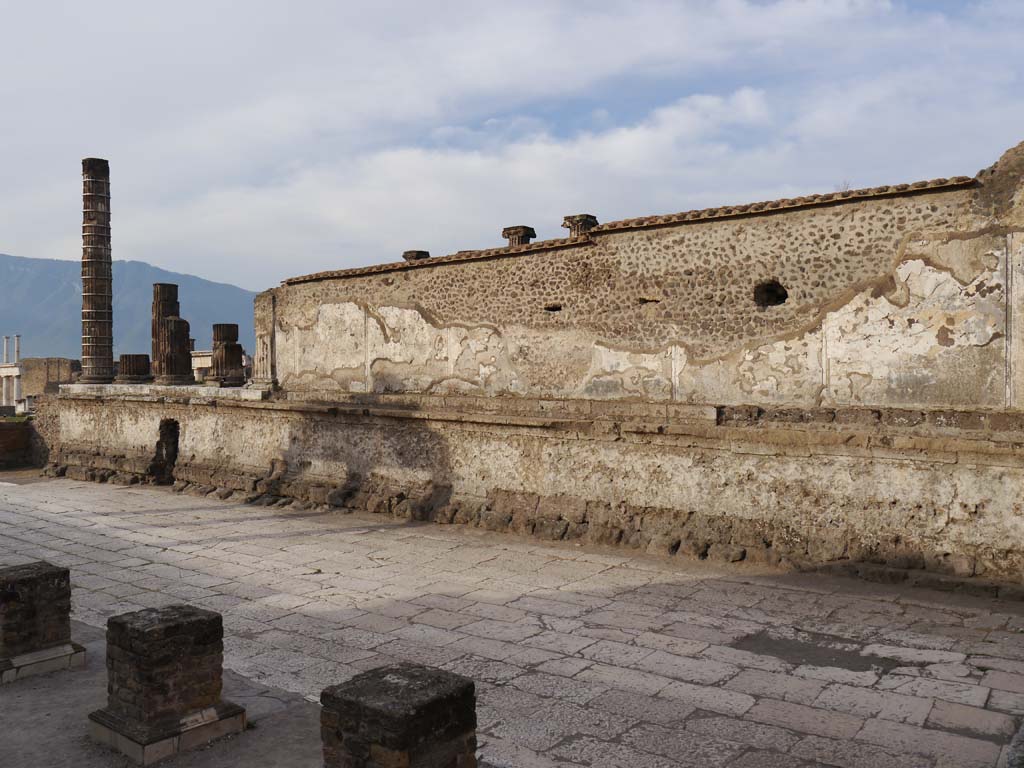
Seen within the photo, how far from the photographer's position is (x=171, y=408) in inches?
516

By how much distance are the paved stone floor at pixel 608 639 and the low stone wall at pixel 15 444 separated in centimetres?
839

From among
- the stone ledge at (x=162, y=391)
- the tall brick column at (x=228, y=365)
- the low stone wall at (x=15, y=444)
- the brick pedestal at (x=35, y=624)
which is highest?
the tall brick column at (x=228, y=365)

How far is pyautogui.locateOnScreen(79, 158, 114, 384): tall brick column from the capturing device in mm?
16453

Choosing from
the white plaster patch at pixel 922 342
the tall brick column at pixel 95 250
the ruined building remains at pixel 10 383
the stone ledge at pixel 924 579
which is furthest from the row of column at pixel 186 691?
the ruined building remains at pixel 10 383

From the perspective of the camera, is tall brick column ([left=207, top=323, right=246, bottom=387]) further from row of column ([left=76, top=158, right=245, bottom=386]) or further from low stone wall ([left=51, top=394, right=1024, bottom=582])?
low stone wall ([left=51, top=394, right=1024, bottom=582])

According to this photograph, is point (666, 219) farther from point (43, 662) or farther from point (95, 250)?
point (95, 250)

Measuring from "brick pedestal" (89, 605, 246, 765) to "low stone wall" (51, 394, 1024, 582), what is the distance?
468cm

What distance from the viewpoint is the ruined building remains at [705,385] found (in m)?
6.40

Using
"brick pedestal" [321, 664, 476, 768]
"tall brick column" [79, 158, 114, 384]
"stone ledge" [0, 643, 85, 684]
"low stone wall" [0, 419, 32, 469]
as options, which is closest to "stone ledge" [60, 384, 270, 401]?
"tall brick column" [79, 158, 114, 384]

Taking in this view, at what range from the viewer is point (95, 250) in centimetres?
1664

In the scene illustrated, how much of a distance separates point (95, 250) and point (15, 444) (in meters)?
4.16

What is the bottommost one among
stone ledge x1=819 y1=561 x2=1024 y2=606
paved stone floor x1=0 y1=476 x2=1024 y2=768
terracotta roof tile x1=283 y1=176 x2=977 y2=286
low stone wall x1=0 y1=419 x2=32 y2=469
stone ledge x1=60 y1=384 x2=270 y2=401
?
paved stone floor x1=0 y1=476 x2=1024 y2=768

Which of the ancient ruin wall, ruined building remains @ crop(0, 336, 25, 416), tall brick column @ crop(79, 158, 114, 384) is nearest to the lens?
the ancient ruin wall

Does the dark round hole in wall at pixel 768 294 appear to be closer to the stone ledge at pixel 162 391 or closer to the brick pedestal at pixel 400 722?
the brick pedestal at pixel 400 722
